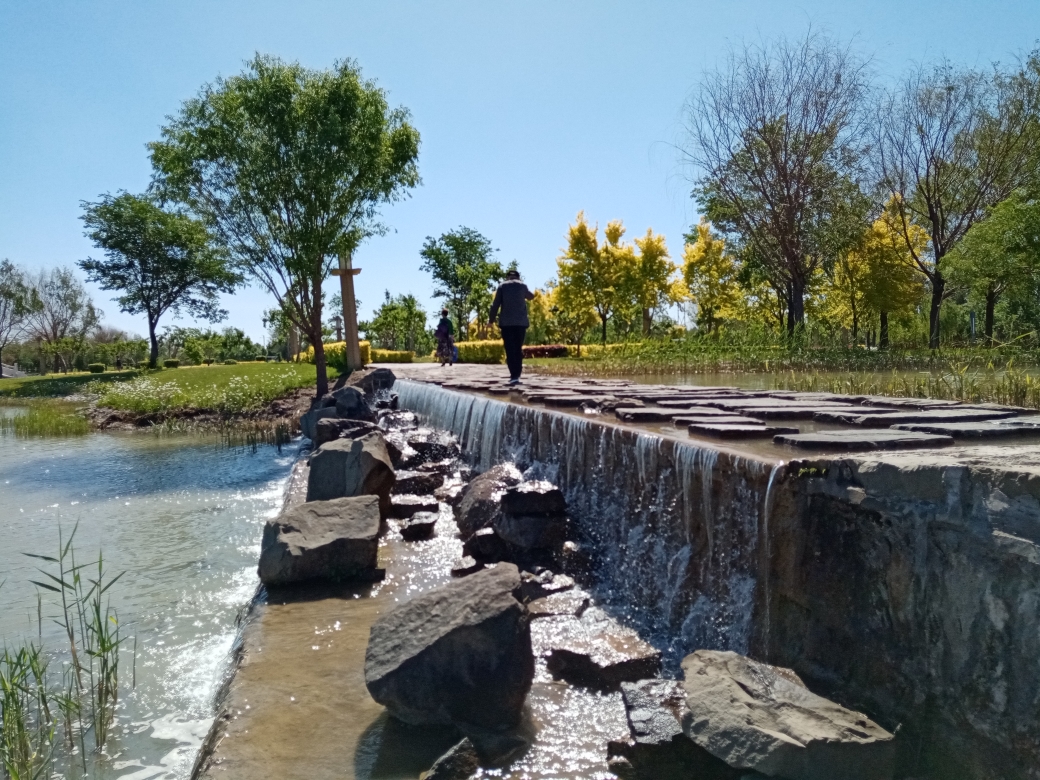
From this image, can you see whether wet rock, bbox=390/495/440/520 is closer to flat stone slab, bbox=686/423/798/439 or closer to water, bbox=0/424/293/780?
water, bbox=0/424/293/780

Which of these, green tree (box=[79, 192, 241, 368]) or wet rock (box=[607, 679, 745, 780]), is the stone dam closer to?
wet rock (box=[607, 679, 745, 780])

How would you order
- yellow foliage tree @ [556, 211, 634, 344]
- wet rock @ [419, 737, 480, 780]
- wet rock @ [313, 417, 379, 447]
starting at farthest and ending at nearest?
yellow foliage tree @ [556, 211, 634, 344], wet rock @ [313, 417, 379, 447], wet rock @ [419, 737, 480, 780]

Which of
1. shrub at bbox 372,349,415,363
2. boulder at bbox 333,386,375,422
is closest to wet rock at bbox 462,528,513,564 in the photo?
boulder at bbox 333,386,375,422

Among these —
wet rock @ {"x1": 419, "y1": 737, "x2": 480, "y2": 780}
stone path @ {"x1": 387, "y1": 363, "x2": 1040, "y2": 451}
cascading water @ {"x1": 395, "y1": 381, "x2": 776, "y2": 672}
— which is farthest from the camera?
stone path @ {"x1": 387, "y1": 363, "x2": 1040, "y2": 451}

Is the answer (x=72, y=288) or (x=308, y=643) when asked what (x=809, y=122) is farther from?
(x=72, y=288)

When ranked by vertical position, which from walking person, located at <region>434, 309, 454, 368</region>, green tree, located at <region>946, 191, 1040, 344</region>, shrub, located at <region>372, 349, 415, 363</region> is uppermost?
green tree, located at <region>946, 191, 1040, 344</region>

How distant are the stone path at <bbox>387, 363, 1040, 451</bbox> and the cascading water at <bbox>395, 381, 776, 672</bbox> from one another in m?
0.35

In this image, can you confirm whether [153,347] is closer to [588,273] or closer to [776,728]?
[588,273]

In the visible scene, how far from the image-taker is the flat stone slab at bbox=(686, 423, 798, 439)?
4.62 m

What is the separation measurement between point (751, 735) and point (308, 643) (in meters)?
2.63

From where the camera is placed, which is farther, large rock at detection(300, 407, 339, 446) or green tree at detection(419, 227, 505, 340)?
green tree at detection(419, 227, 505, 340)

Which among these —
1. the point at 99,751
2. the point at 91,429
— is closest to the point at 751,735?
the point at 99,751

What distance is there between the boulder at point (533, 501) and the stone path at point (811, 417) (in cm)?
81

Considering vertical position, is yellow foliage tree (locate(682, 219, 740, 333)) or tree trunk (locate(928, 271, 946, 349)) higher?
yellow foliage tree (locate(682, 219, 740, 333))
